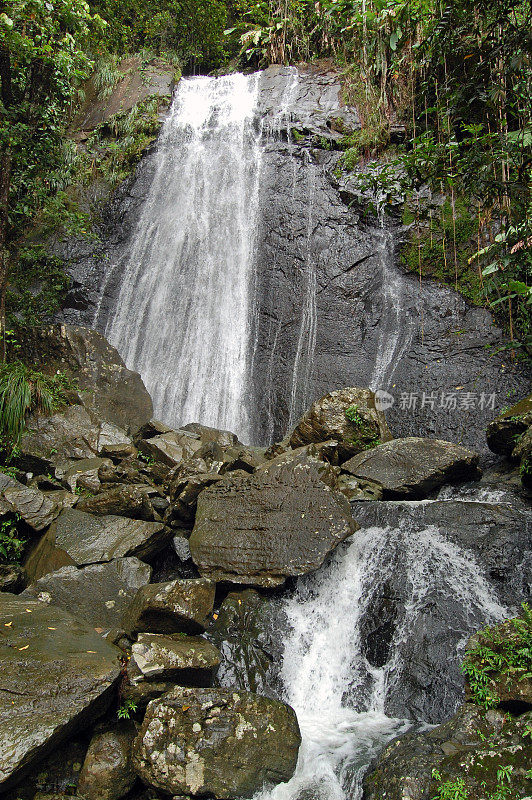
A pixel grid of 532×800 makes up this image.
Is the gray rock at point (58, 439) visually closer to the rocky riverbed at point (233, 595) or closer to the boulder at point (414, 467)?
the rocky riverbed at point (233, 595)

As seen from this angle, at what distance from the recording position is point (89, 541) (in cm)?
548

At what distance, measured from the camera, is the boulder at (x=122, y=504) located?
583 cm

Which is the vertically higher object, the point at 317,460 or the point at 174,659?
the point at 317,460

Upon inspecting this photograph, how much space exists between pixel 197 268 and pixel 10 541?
786 cm

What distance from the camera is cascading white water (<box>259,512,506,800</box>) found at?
3.51m

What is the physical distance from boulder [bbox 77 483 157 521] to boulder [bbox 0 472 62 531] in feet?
1.10

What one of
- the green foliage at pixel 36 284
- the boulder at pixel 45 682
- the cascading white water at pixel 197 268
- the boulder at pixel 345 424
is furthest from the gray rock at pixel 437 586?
the green foliage at pixel 36 284

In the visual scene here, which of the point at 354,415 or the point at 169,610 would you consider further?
the point at 354,415

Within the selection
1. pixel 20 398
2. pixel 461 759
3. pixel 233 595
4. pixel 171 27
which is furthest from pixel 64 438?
pixel 171 27

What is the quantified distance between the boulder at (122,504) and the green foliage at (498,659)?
3729mm

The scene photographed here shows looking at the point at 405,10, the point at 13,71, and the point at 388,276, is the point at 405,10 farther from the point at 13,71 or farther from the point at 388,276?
the point at 13,71

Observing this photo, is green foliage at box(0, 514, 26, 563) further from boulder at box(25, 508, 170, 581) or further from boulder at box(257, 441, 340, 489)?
boulder at box(257, 441, 340, 489)

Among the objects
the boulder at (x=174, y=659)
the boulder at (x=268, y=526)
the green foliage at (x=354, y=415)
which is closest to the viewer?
the boulder at (x=174, y=659)

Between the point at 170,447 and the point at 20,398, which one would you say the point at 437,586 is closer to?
the point at 170,447
